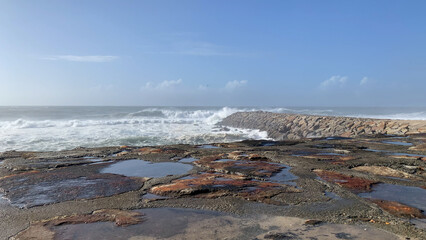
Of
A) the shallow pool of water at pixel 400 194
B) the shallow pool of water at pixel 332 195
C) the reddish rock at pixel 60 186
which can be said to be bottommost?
the reddish rock at pixel 60 186

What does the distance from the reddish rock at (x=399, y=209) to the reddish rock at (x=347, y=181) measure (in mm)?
782

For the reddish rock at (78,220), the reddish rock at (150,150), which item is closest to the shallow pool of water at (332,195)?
the reddish rock at (78,220)

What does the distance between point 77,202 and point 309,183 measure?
15.4 ft

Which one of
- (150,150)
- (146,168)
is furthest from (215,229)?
(150,150)

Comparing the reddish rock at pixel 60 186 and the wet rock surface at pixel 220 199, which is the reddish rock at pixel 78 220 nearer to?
the wet rock surface at pixel 220 199

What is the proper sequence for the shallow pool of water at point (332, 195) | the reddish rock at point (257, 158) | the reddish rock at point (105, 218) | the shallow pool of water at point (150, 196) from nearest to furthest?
the reddish rock at point (105, 218), the shallow pool of water at point (332, 195), the shallow pool of water at point (150, 196), the reddish rock at point (257, 158)

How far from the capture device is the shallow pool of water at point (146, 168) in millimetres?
7535

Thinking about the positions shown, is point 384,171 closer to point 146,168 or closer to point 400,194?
point 400,194

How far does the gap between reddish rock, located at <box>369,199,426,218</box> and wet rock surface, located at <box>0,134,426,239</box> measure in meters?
0.02

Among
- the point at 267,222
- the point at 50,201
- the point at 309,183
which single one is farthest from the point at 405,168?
the point at 50,201

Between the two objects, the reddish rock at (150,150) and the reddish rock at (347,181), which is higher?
the reddish rock at (347,181)

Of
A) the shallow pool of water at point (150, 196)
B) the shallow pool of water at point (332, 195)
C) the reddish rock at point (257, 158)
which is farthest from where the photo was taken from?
the reddish rock at point (257, 158)

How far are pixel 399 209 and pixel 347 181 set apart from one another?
173 centimetres

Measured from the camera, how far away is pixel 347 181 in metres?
6.39
